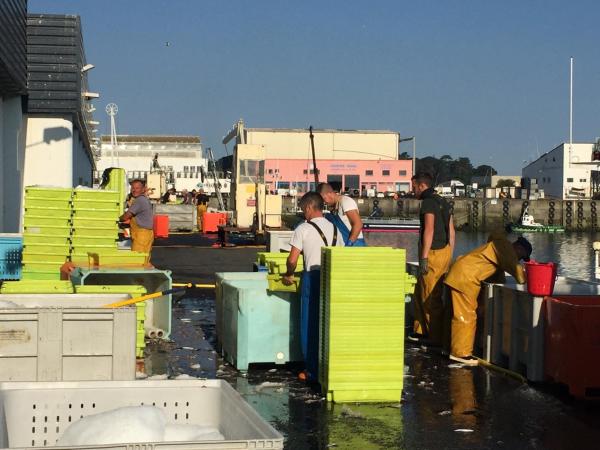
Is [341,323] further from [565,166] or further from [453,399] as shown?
[565,166]

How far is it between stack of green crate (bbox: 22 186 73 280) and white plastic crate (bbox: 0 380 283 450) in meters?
9.53

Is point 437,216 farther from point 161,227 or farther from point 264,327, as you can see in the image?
point 161,227

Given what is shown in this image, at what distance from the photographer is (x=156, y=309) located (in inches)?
487

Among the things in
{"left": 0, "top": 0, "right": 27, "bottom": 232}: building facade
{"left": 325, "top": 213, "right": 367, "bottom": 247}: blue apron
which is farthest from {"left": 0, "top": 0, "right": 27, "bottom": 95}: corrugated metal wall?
{"left": 325, "top": 213, "right": 367, "bottom": 247}: blue apron

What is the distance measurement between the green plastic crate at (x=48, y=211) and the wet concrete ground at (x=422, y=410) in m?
3.37

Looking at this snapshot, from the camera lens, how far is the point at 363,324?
8.86m

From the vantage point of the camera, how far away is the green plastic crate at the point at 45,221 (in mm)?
14414

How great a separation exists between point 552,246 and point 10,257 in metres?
50.4

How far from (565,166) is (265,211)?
83287 millimetres

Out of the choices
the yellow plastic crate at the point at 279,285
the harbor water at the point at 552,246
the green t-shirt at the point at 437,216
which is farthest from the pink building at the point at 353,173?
the yellow plastic crate at the point at 279,285

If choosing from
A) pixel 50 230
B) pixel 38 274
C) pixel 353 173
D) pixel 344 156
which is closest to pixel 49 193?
pixel 50 230

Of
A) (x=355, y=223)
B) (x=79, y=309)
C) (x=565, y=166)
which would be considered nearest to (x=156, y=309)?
(x=355, y=223)

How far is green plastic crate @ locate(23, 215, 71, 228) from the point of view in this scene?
1441 centimetres

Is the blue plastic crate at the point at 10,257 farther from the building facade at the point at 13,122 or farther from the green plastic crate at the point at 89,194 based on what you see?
the building facade at the point at 13,122
